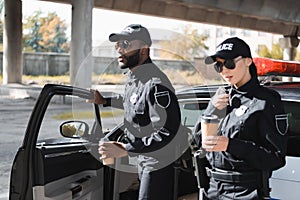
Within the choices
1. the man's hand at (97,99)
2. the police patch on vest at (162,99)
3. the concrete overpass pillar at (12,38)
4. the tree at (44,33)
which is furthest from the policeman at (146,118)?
the tree at (44,33)

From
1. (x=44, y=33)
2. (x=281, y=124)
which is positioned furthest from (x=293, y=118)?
(x=44, y=33)

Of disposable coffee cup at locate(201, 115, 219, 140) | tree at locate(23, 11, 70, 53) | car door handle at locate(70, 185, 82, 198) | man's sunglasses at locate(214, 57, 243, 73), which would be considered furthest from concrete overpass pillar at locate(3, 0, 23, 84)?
tree at locate(23, 11, 70, 53)

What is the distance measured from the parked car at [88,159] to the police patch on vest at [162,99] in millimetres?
500

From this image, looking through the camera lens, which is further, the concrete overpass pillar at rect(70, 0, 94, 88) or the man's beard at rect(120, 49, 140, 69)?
the concrete overpass pillar at rect(70, 0, 94, 88)

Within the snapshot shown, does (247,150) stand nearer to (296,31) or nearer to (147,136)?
(147,136)

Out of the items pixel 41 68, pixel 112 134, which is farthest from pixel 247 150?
pixel 41 68

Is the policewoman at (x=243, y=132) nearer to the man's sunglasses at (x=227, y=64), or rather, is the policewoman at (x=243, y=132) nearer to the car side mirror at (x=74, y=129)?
the man's sunglasses at (x=227, y=64)

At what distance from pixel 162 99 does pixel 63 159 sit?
2.68 ft

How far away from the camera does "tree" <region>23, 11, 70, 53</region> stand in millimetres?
50938

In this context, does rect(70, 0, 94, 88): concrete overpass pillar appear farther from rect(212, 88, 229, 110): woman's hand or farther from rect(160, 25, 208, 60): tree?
rect(212, 88, 229, 110): woman's hand

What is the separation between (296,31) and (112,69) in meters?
29.0

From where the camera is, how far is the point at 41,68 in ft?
111

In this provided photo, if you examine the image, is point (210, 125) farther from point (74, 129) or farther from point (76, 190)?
point (74, 129)

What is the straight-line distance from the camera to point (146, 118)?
2.86 metres
